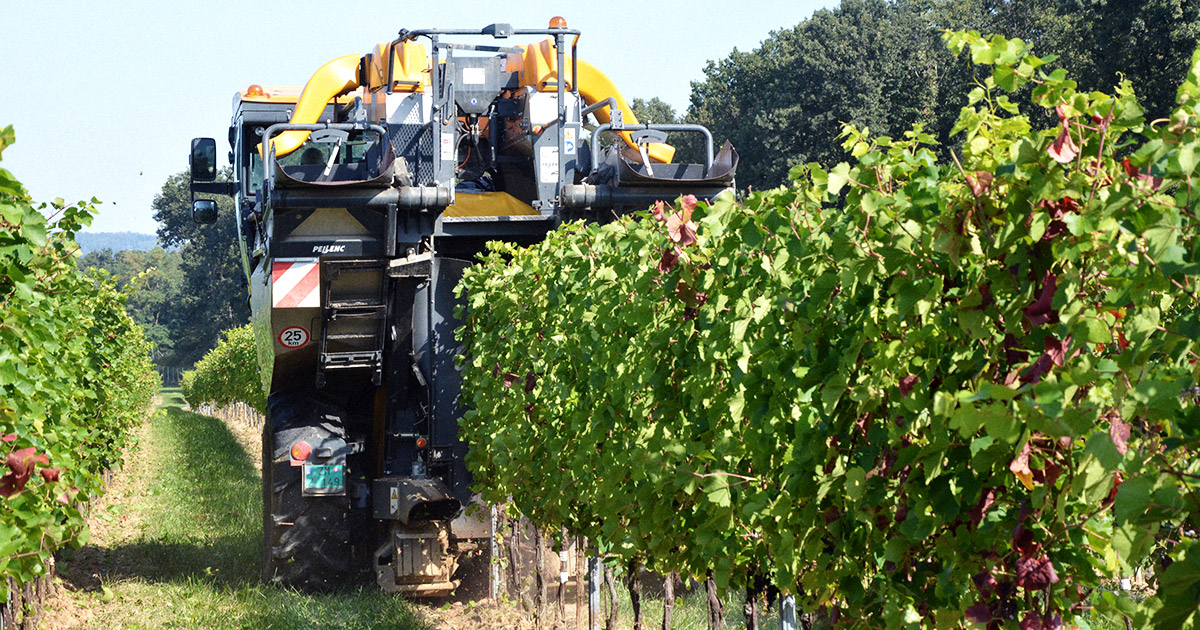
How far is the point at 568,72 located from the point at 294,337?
2.82m

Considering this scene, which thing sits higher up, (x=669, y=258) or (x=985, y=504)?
(x=669, y=258)

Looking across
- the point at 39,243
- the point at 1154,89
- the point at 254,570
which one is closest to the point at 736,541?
the point at 39,243

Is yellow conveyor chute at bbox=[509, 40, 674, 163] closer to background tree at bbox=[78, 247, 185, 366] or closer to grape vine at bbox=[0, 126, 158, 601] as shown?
grape vine at bbox=[0, 126, 158, 601]

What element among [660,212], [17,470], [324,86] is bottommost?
[17,470]

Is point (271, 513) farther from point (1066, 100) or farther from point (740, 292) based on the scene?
point (1066, 100)

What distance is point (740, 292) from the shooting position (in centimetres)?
397

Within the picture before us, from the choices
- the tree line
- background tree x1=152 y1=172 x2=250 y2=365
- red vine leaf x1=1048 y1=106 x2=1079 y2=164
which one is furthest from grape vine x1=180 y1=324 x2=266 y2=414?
background tree x1=152 y1=172 x2=250 y2=365

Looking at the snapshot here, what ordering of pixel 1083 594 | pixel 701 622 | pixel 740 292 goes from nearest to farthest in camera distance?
pixel 1083 594
pixel 740 292
pixel 701 622

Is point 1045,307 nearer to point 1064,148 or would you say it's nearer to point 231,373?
point 1064,148

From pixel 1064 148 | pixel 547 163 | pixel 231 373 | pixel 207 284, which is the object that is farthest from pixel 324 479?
pixel 207 284

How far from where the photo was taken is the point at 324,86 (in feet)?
30.0

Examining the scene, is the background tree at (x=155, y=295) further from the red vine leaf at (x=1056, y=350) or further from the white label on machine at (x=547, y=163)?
the red vine leaf at (x=1056, y=350)

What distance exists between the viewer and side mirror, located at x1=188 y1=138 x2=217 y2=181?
957 centimetres

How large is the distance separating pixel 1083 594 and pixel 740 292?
1462mm
